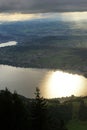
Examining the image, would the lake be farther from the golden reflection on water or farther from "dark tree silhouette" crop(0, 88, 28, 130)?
"dark tree silhouette" crop(0, 88, 28, 130)

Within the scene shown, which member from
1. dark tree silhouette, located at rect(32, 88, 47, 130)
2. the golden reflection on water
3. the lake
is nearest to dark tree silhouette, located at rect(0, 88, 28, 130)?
dark tree silhouette, located at rect(32, 88, 47, 130)

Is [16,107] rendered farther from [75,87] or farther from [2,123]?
[75,87]

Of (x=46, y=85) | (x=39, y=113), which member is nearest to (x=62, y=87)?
(x=46, y=85)

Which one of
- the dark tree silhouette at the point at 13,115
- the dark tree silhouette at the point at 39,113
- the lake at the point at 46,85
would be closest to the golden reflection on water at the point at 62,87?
the lake at the point at 46,85

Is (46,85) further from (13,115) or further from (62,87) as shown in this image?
(13,115)

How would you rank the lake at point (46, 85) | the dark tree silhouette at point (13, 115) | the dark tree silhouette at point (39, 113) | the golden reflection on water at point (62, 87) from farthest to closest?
the lake at point (46, 85) → the golden reflection on water at point (62, 87) → the dark tree silhouette at point (13, 115) → the dark tree silhouette at point (39, 113)

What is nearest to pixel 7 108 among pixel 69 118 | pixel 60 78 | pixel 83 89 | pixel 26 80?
pixel 69 118

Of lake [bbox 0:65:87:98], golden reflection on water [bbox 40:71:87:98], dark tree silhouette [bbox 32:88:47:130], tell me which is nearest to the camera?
dark tree silhouette [bbox 32:88:47:130]

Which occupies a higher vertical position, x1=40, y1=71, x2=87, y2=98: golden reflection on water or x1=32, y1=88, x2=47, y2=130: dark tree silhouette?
x1=40, y1=71, x2=87, y2=98: golden reflection on water

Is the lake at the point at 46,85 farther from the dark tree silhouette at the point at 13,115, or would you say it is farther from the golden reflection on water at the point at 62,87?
the dark tree silhouette at the point at 13,115
